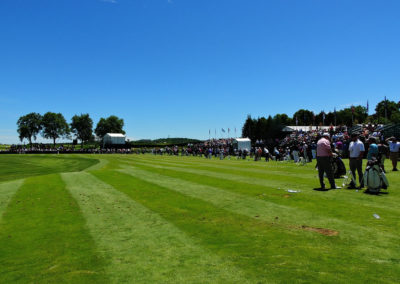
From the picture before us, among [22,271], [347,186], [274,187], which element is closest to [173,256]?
[22,271]

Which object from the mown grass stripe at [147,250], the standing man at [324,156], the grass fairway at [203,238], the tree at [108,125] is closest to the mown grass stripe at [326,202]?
the grass fairway at [203,238]

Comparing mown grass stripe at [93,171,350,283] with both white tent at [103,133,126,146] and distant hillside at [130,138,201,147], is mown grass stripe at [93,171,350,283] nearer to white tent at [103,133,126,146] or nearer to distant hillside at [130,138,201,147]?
distant hillside at [130,138,201,147]

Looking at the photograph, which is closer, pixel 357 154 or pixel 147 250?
pixel 147 250

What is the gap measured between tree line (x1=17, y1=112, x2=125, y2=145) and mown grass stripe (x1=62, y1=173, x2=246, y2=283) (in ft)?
535

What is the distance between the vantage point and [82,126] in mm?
165625

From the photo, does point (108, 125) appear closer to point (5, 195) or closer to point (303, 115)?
point (303, 115)

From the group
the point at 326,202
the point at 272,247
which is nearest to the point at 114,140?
the point at 326,202

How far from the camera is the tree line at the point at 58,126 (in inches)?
6053

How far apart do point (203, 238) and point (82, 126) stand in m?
173

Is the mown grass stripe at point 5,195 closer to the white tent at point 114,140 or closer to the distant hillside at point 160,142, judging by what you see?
the white tent at point 114,140

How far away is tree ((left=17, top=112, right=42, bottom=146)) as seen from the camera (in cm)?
15312

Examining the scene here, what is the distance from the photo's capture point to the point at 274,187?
12.3 m

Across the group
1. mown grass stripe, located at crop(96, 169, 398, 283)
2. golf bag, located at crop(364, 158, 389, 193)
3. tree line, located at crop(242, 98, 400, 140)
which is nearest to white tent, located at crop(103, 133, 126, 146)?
tree line, located at crop(242, 98, 400, 140)

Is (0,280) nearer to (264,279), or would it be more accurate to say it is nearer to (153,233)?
(153,233)
